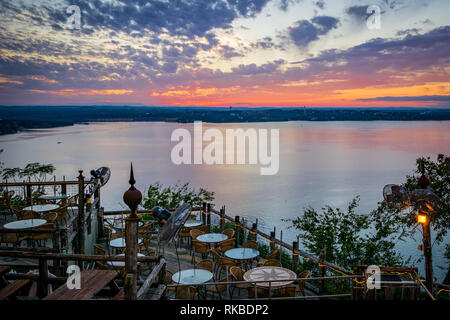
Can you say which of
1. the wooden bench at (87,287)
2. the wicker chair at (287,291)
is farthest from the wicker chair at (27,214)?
the wicker chair at (287,291)

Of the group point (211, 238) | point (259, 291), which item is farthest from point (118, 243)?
point (259, 291)

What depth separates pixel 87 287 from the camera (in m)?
4.11

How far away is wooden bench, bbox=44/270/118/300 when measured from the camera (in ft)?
12.6

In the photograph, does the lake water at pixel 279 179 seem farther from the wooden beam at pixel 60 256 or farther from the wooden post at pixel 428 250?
Result: the wooden beam at pixel 60 256

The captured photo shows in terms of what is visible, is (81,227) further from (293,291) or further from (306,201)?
(306,201)

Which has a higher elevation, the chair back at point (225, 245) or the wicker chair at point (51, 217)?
the wicker chair at point (51, 217)

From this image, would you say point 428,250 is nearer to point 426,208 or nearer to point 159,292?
point 426,208

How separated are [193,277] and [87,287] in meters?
3.04

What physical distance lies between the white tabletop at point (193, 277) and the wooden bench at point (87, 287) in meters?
2.29

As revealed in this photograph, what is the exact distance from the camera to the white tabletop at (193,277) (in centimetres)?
663

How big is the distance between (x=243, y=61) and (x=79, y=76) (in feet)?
84.5

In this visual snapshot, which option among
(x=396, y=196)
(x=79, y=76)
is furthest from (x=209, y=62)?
(x=396, y=196)

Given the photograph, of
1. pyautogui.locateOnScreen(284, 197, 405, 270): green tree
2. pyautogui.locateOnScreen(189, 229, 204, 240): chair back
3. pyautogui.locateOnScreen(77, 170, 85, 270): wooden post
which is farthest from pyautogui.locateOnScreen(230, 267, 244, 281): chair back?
pyautogui.locateOnScreen(284, 197, 405, 270): green tree
